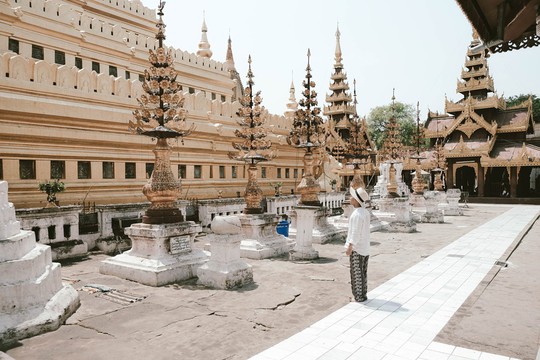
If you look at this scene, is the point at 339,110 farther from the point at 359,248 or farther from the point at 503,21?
the point at 503,21

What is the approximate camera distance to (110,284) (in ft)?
24.6

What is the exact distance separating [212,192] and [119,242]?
784cm

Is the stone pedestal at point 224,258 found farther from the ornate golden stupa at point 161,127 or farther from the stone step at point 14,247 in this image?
the stone step at point 14,247

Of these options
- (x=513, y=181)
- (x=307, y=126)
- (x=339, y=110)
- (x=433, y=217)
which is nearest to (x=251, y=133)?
(x=307, y=126)

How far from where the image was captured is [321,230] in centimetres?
1267

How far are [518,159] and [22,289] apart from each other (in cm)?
3766

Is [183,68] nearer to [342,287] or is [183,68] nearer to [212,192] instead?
[212,192]

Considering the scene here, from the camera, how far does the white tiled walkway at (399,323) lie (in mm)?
4605

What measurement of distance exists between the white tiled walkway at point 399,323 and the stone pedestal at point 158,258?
3333 mm

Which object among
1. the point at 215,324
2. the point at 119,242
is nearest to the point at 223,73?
the point at 119,242

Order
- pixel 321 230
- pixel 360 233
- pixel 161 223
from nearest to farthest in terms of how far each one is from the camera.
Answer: pixel 360 233
pixel 161 223
pixel 321 230

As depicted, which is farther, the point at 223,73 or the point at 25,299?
the point at 223,73

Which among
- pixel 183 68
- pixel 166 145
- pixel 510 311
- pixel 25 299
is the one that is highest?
pixel 183 68

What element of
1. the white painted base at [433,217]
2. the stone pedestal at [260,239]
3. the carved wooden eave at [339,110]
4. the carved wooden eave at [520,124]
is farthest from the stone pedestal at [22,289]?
the carved wooden eave at [339,110]
